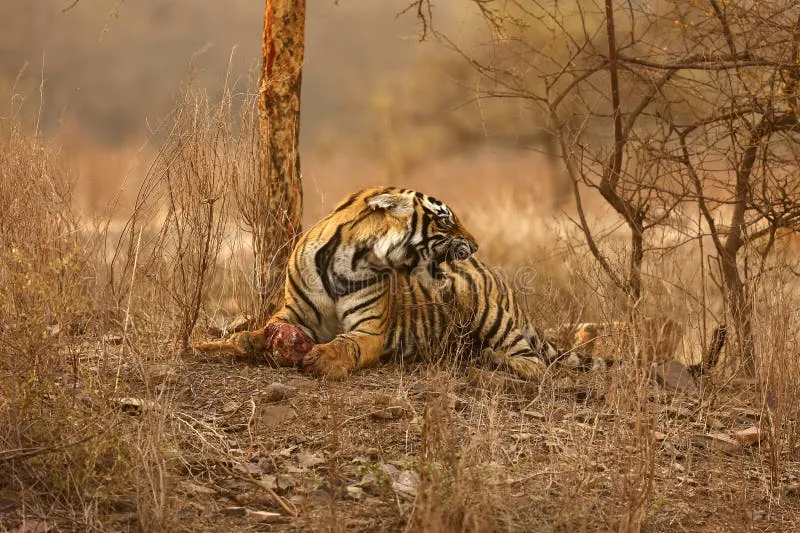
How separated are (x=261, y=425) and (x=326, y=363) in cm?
60

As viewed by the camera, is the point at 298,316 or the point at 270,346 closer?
the point at 270,346

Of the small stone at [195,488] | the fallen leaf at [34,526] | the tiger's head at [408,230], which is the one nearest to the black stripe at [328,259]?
the tiger's head at [408,230]

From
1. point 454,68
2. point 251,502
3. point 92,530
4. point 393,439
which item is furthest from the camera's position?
point 454,68

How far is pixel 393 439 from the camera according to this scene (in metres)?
4.19

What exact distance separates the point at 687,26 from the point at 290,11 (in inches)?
91.4

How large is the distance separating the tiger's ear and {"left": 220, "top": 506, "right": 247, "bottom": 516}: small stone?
205cm

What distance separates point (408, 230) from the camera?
5188mm

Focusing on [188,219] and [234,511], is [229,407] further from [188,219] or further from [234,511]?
[188,219]

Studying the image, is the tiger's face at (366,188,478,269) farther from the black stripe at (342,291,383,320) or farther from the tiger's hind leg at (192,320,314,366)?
the tiger's hind leg at (192,320,314,366)

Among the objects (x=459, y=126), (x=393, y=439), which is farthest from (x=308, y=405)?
(x=459, y=126)

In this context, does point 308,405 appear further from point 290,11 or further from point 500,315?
point 290,11

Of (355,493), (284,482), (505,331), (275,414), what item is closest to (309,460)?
(284,482)

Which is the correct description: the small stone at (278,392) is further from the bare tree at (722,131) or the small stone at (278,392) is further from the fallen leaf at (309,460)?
the bare tree at (722,131)

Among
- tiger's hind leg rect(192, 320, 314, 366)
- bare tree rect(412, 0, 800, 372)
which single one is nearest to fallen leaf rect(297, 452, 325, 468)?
Result: tiger's hind leg rect(192, 320, 314, 366)
